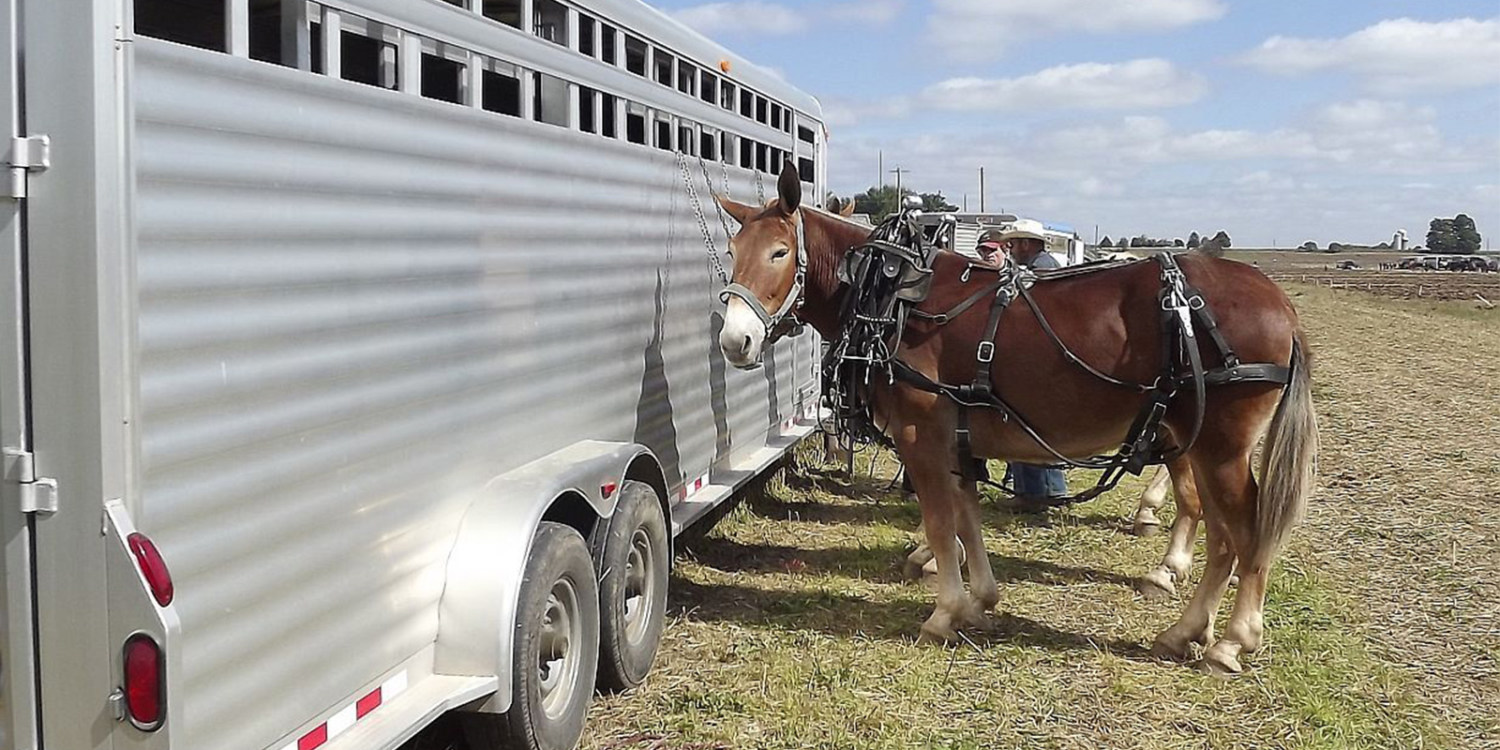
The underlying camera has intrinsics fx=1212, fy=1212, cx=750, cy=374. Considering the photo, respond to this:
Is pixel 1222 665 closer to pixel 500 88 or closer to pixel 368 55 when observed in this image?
pixel 500 88

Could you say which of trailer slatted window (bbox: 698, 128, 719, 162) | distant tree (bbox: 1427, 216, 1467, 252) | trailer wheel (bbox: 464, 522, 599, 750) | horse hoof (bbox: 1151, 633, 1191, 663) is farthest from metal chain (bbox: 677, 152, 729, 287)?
distant tree (bbox: 1427, 216, 1467, 252)

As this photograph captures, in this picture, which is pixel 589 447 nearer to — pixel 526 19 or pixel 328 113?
pixel 526 19

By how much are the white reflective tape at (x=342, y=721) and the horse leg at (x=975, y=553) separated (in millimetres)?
3609

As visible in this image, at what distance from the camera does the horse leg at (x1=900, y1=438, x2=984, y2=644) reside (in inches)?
231

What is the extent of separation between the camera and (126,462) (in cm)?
236

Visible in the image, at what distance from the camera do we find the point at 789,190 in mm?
5719

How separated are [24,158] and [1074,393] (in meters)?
4.45

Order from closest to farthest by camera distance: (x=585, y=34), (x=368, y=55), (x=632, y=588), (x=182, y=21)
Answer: (x=368, y=55) → (x=182, y=21) → (x=585, y=34) → (x=632, y=588)

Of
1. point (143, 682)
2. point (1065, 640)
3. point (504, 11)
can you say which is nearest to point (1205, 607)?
point (1065, 640)

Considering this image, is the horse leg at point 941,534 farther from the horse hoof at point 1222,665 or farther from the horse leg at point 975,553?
the horse hoof at point 1222,665

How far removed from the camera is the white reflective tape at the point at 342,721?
3078mm

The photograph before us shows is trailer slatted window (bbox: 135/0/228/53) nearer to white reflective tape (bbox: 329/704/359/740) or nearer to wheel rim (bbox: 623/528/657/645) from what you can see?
white reflective tape (bbox: 329/704/359/740)

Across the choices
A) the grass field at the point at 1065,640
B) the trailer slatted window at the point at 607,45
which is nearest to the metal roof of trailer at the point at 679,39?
the trailer slatted window at the point at 607,45

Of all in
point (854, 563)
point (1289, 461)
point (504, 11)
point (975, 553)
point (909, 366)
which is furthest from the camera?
point (854, 563)
